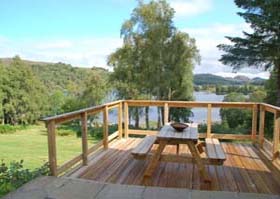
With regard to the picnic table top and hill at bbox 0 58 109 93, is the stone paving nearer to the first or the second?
the picnic table top

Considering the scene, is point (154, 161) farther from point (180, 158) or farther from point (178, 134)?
point (178, 134)

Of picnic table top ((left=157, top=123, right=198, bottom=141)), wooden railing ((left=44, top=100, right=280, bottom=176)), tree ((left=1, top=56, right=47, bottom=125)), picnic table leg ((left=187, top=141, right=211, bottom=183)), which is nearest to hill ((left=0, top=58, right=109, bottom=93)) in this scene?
tree ((left=1, top=56, right=47, bottom=125))

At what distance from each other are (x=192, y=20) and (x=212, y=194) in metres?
14.2

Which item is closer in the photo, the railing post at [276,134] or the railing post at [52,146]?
the railing post at [52,146]

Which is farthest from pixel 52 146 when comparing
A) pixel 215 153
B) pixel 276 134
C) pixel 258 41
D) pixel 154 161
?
pixel 258 41

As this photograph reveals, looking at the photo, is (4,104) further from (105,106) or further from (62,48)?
(105,106)

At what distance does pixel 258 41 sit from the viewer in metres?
12.1

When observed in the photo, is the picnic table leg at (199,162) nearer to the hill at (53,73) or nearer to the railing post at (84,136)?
the railing post at (84,136)

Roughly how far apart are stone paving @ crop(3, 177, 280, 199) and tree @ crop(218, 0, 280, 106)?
9.33 m

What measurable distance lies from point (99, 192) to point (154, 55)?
13.6 meters

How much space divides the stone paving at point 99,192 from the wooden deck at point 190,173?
0.88 feet

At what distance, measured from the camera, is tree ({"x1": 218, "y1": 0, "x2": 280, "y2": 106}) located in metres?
11.2

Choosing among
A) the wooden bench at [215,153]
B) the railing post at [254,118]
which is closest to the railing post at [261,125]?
the railing post at [254,118]

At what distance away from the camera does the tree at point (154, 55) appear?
53.6ft
